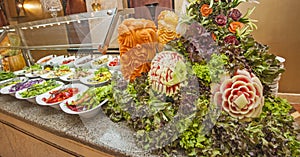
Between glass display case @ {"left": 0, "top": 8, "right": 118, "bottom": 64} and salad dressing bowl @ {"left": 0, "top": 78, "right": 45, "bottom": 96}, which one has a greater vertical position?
glass display case @ {"left": 0, "top": 8, "right": 118, "bottom": 64}

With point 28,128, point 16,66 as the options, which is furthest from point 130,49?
point 16,66

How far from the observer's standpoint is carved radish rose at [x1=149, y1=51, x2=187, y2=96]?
2.63ft

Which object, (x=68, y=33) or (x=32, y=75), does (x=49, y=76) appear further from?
(x=68, y=33)

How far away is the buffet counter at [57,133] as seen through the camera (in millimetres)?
923

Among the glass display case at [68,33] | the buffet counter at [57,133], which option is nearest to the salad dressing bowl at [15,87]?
the buffet counter at [57,133]

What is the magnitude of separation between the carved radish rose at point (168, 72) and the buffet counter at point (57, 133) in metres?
0.27

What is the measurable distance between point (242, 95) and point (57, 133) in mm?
943

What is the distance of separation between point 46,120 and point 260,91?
44.1 inches

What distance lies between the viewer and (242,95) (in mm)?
684

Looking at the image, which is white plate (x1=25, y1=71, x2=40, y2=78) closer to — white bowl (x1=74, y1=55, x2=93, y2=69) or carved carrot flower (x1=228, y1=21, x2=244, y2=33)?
white bowl (x1=74, y1=55, x2=93, y2=69)

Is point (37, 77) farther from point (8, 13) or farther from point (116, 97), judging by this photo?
point (8, 13)

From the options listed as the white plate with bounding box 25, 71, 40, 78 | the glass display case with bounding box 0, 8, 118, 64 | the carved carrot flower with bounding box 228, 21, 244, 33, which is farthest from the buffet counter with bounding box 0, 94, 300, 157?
the carved carrot flower with bounding box 228, 21, 244, 33

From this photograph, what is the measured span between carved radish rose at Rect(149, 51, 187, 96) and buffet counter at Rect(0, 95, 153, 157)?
0.27 metres

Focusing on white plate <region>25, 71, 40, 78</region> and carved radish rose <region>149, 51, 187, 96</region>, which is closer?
carved radish rose <region>149, 51, 187, 96</region>
